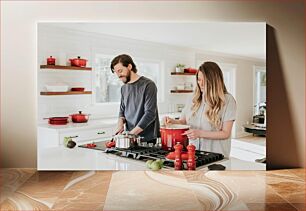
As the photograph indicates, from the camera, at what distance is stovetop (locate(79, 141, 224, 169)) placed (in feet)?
9.89

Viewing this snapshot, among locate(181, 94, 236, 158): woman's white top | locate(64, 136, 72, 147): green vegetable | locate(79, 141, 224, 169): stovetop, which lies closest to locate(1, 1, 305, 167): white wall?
locate(64, 136, 72, 147): green vegetable

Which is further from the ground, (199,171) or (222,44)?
(222,44)

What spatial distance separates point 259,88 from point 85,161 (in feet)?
4.91

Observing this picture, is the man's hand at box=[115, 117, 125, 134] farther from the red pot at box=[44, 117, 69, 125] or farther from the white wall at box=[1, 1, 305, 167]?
the white wall at box=[1, 1, 305, 167]

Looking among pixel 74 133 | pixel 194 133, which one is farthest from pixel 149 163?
pixel 74 133

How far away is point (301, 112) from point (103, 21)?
1750mm

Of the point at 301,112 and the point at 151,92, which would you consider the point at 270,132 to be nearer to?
the point at 301,112

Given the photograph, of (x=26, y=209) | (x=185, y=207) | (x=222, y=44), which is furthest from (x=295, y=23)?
(x=26, y=209)

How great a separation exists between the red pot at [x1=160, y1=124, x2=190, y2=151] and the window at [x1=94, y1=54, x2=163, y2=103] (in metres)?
0.24

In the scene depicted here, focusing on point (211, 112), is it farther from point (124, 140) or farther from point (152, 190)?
point (152, 190)

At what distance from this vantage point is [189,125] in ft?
10.1

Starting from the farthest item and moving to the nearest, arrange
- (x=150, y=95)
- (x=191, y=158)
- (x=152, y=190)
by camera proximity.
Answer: (x=150, y=95)
(x=191, y=158)
(x=152, y=190)

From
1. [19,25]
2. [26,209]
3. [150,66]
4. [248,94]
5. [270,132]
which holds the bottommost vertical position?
[26,209]

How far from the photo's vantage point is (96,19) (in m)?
3.09
